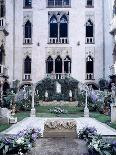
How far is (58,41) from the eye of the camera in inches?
1378

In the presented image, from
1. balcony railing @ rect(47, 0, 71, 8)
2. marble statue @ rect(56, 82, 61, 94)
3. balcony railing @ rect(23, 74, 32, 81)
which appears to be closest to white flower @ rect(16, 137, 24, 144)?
marble statue @ rect(56, 82, 61, 94)

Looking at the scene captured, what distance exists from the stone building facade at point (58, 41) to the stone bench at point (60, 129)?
24.0 meters

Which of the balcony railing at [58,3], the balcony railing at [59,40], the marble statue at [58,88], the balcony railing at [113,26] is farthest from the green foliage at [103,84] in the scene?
the balcony railing at [58,3]

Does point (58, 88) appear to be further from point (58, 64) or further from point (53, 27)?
point (53, 27)

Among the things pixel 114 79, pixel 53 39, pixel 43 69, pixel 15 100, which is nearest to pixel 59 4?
pixel 53 39

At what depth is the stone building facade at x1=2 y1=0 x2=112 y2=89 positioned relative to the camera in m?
34.6

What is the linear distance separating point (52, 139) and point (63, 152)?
1303 mm

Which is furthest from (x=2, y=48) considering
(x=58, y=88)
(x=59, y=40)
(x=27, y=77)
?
(x=59, y=40)

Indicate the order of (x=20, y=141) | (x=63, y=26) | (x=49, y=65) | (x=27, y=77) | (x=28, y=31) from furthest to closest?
(x=63, y=26) → (x=28, y=31) → (x=49, y=65) → (x=27, y=77) → (x=20, y=141)

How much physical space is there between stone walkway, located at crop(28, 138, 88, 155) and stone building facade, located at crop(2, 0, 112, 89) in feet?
81.0

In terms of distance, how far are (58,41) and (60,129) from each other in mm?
25338

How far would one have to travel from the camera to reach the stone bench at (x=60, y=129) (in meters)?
10.0

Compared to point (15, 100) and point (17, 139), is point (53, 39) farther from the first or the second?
point (17, 139)

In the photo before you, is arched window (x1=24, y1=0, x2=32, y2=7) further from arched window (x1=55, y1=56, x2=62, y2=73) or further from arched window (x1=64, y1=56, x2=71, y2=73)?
arched window (x1=64, y1=56, x2=71, y2=73)
